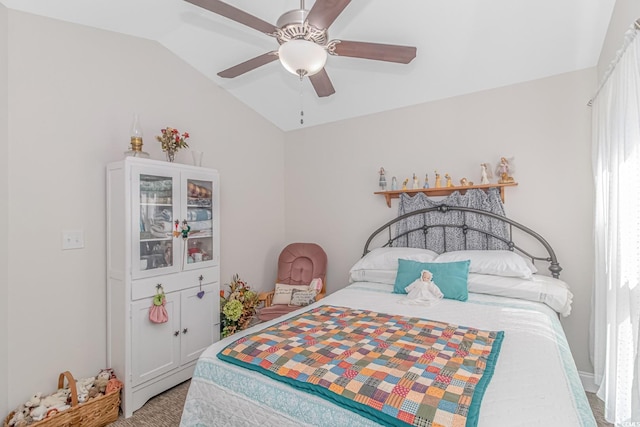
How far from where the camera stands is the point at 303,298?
127 inches

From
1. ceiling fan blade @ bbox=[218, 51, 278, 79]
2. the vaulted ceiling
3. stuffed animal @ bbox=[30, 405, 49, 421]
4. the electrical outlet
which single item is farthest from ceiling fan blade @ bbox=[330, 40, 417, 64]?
stuffed animal @ bbox=[30, 405, 49, 421]

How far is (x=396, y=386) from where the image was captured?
120cm

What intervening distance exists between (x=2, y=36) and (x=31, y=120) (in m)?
0.51

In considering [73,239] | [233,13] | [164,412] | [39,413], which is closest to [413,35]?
[233,13]

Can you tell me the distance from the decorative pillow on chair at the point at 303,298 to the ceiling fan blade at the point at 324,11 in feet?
7.84

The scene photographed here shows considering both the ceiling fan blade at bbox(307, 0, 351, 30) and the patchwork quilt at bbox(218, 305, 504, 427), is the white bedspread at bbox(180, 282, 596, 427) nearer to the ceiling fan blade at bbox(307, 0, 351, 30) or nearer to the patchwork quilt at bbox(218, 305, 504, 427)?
the patchwork quilt at bbox(218, 305, 504, 427)

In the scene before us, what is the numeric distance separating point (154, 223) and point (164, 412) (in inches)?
54.3

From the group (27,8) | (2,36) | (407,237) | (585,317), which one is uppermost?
(27,8)

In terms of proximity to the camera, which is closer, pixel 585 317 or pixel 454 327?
pixel 454 327

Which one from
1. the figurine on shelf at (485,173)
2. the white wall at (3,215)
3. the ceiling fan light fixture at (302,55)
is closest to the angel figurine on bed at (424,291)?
the figurine on shelf at (485,173)

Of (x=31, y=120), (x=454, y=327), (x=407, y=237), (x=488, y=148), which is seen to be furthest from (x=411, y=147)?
(x=31, y=120)

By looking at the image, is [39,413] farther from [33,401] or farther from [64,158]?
[64,158]

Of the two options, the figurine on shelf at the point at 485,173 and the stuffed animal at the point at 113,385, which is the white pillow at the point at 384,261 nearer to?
the figurine on shelf at the point at 485,173

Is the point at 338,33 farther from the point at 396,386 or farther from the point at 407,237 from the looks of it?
the point at 396,386
